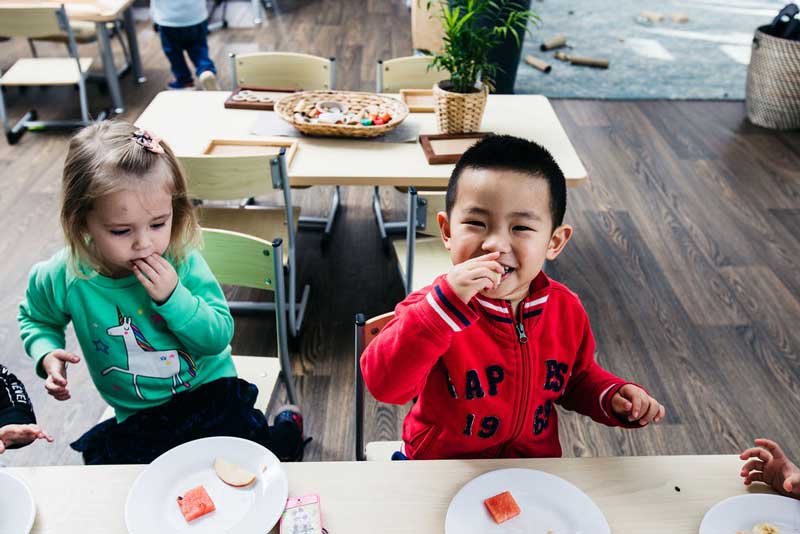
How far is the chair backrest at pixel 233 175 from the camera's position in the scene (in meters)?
1.79

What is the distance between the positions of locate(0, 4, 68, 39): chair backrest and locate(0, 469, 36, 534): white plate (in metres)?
2.97

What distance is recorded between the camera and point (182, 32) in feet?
12.2

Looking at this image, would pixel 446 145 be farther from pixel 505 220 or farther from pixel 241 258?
pixel 505 220

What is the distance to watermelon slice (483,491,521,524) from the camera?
34.6 inches

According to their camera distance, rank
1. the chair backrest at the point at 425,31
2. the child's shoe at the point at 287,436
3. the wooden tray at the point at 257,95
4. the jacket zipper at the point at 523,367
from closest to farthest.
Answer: the jacket zipper at the point at 523,367 → the child's shoe at the point at 287,436 → the wooden tray at the point at 257,95 → the chair backrest at the point at 425,31

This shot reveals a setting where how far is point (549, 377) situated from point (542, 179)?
0.36 metres

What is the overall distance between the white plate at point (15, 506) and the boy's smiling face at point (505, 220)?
685 millimetres

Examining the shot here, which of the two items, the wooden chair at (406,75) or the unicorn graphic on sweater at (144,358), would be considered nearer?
the unicorn graphic on sweater at (144,358)

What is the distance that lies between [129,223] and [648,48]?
199 inches

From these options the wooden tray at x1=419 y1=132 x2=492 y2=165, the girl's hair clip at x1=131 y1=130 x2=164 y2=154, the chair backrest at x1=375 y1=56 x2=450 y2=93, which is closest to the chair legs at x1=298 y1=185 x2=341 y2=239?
the chair backrest at x1=375 y1=56 x2=450 y2=93

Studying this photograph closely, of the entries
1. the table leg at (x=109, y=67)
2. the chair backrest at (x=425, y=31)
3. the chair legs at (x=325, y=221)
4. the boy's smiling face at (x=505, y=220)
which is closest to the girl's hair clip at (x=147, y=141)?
the boy's smiling face at (x=505, y=220)

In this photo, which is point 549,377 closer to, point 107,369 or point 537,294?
point 537,294

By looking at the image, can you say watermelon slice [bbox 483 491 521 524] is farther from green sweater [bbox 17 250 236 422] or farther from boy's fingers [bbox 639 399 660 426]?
green sweater [bbox 17 250 236 422]

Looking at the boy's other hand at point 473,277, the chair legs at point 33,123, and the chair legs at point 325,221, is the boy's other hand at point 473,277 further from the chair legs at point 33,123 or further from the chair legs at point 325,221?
the chair legs at point 33,123
